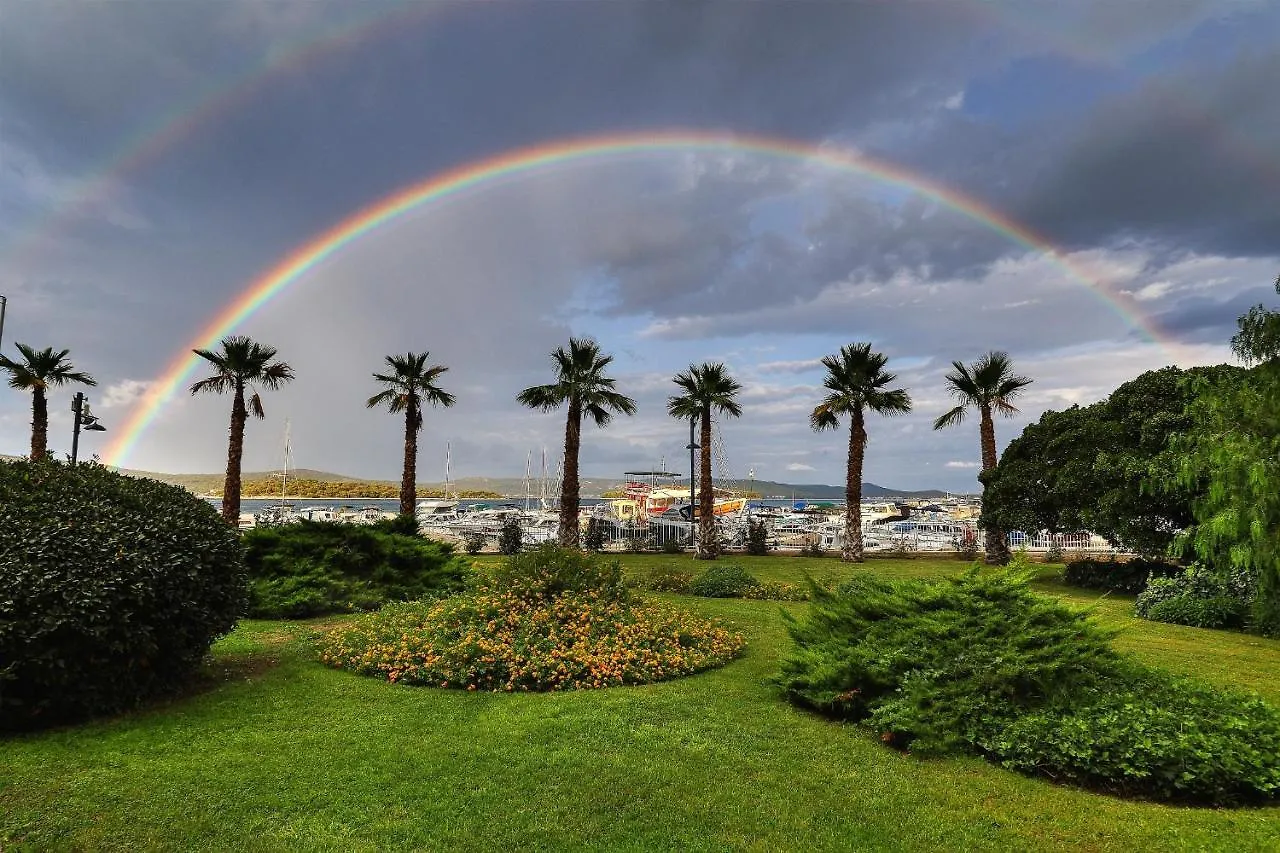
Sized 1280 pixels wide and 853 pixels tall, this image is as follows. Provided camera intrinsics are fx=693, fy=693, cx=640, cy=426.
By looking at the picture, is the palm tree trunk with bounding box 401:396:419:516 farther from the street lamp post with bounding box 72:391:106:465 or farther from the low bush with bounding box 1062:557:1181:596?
the low bush with bounding box 1062:557:1181:596

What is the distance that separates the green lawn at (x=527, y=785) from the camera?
13.9 feet

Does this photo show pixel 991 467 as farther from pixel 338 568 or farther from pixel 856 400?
pixel 338 568

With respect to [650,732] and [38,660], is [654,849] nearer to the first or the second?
[650,732]

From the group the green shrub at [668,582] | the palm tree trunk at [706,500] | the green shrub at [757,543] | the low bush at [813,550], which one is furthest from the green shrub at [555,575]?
the low bush at [813,550]

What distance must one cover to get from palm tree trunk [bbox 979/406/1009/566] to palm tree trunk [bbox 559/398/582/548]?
46.6 ft

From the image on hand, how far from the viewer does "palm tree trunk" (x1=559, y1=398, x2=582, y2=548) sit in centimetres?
2516

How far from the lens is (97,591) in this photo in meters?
5.78

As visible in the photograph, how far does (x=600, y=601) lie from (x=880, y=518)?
5154cm

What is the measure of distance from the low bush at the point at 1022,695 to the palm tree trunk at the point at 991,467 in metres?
18.5

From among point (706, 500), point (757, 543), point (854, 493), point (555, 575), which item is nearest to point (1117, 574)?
point (854, 493)

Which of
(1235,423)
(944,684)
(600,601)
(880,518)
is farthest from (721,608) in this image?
(880,518)

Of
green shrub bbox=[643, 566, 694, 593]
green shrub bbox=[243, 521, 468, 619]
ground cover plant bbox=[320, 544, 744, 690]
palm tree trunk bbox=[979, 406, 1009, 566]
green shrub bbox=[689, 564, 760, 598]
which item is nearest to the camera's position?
ground cover plant bbox=[320, 544, 744, 690]

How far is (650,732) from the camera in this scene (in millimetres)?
6047

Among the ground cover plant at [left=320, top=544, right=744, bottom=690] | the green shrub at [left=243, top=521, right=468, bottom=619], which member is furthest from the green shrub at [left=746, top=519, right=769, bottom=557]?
the ground cover plant at [left=320, top=544, right=744, bottom=690]
